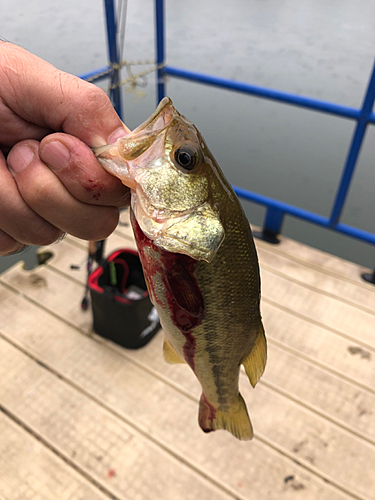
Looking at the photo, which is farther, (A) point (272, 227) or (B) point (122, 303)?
(A) point (272, 227)

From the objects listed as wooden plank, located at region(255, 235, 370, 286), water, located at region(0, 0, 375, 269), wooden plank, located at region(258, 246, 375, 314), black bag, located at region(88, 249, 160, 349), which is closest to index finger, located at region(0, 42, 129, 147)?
black bag, located at region(88, 249, 160, 349)

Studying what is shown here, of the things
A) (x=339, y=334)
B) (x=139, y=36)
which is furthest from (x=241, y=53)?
(x=339, y=334)

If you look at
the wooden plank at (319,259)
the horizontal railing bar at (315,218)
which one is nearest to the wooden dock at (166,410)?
the wooden plank at (319,259)

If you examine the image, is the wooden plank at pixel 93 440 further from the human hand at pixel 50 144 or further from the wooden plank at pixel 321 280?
the wooden plank at pixel 321 280

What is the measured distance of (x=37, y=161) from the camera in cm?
73

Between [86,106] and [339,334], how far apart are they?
1705 millimetres

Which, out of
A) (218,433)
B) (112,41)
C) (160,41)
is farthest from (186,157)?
(160,41)

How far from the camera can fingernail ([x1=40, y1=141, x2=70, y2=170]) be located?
70 centimetres

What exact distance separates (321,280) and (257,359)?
1424 mm

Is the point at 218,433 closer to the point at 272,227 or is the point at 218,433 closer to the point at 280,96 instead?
the point at 272,227

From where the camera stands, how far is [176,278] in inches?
31.4

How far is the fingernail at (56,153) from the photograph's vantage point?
2.30 ft

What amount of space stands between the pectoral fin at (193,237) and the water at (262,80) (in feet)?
7.86

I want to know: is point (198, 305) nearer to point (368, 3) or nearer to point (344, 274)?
point (344, 274)
